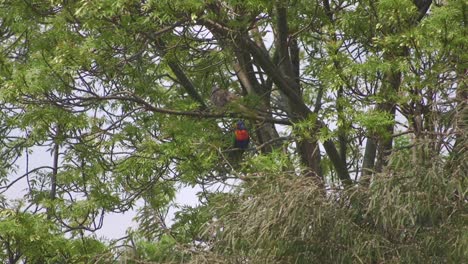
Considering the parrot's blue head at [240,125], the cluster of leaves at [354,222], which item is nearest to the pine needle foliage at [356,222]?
the cluster of leaves at [354,222]

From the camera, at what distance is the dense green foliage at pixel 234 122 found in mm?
6309

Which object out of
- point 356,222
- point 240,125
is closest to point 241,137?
point 240,125

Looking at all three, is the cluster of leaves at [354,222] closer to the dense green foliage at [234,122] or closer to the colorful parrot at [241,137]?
the dense green foliage at [234,122]

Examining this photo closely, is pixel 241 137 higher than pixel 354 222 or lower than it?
higher

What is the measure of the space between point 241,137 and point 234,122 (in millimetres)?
175

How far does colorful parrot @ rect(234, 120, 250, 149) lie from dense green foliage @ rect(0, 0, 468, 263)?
102 millimetres

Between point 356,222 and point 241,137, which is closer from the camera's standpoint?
Answer: point 356,222

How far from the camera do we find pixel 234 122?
10508 mm

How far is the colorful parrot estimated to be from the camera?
1042 cm

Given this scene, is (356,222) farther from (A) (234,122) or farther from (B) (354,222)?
(A) (234,122)

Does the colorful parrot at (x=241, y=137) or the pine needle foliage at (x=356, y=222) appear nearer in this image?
the pine needle foliage at (x=356, y=222)

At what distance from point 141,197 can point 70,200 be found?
2.78 feet

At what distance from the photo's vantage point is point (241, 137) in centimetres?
1047

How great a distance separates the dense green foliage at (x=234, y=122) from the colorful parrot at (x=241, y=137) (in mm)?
102
